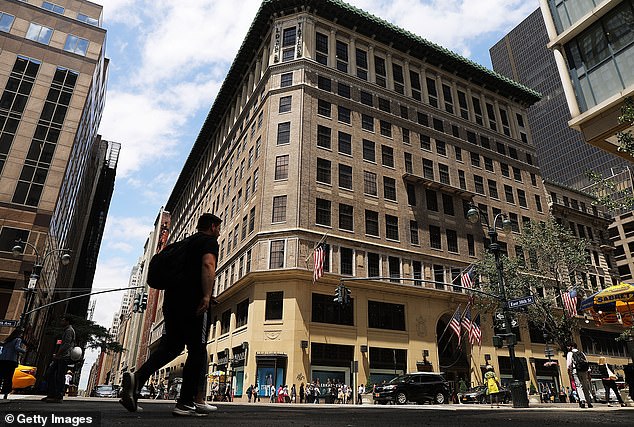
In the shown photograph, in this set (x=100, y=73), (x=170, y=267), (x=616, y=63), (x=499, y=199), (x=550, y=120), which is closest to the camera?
(x=170, y=267)

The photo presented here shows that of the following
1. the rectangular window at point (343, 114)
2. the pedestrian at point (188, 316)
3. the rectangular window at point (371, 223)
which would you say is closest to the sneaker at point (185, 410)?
the pedestrian at point (188, 316)

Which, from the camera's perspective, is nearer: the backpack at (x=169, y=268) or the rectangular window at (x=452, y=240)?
the backpack at (x=169, y=268)

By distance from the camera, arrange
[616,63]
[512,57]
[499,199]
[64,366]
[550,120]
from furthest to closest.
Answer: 1. [512,57]
2. [550,120]
3. [499,199]
4. [616,63]
5. [64,366]

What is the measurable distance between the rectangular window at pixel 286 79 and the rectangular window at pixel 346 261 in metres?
16.4

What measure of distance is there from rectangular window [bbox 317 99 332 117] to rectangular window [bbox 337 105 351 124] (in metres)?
1.01

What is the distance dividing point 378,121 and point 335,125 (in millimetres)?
5145

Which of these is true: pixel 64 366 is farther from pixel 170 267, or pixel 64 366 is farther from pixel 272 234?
pixel 272 234

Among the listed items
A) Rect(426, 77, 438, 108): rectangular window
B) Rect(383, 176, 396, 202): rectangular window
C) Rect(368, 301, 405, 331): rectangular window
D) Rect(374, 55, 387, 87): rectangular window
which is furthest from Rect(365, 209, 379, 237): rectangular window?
Rect(426, 77, 438, 108): rectangular window

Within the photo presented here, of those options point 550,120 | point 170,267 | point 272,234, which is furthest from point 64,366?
point 550,120

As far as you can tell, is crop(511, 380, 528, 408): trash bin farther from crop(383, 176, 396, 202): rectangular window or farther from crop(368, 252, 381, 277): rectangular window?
crop(383, 176, 396, 202): rectangular window

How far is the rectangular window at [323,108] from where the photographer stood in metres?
38.7

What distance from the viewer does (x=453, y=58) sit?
47250 mm

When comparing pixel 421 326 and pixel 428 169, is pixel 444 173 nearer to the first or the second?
pixel 428 169

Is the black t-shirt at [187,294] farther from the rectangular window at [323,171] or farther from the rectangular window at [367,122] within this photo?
the rectangular window at [367,122]
